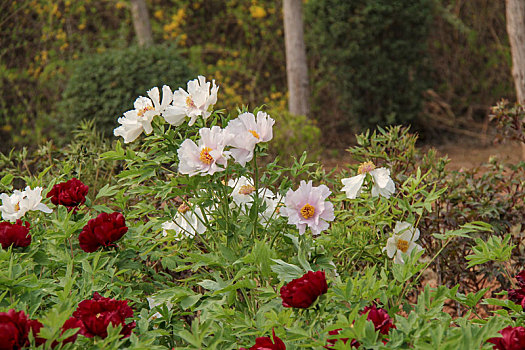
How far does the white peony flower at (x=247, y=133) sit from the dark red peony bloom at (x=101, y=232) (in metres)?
0.37

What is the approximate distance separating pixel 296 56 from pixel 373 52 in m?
0.89

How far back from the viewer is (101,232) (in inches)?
63.1

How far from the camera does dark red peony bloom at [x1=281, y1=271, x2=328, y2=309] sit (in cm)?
121

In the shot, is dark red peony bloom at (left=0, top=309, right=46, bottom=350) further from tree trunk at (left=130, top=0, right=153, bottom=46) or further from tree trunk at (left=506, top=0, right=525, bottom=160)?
tree trunk at (left=130, top=0, right=153, bottom=46)

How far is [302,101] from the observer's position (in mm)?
6816

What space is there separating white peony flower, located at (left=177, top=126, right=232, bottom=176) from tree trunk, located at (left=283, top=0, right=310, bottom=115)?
17.4ft

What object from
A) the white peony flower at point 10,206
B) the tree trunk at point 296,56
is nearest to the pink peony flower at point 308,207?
the white peony flower at point 10,206

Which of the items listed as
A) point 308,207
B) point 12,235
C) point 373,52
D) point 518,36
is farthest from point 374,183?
point 373,52

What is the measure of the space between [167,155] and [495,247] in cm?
87

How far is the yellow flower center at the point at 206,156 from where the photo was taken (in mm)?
1501

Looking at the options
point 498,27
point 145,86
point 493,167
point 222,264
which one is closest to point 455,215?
point 493,167

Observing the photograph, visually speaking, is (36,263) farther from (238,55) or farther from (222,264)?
(238,55)

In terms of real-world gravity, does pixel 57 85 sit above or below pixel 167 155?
below

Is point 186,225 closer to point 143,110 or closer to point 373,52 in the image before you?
point 143,110
